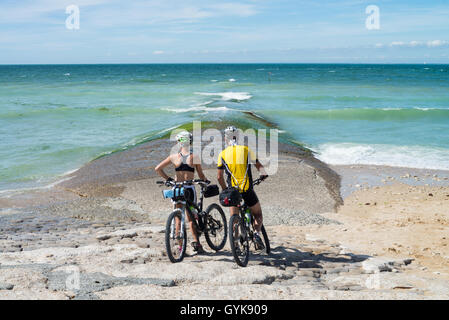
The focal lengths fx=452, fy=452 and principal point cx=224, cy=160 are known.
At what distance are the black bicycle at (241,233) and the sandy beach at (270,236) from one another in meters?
0.21

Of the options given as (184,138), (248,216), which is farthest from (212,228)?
(184,138)

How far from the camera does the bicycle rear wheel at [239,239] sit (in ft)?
21.2

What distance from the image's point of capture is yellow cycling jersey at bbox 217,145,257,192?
6699 mm

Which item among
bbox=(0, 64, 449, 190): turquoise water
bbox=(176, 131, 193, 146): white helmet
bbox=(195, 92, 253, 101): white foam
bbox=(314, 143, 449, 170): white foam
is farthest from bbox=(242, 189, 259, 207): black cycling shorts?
bbox=(195, 92, 253, 101): white foam

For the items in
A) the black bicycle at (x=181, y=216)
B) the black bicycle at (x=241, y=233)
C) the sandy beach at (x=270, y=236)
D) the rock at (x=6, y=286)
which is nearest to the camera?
the rock at (x=6, y=286)

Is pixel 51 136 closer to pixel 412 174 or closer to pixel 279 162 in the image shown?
pixel 279 162

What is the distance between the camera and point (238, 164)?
672 cm

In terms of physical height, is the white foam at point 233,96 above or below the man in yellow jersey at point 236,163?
above

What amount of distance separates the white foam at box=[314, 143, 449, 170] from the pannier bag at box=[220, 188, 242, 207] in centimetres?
1349

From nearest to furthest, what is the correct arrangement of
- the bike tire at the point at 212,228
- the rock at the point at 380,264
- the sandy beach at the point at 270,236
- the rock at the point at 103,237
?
the sandy beach at the point at 270,236 → the rock at the point at 380,264 → the bike tire at the point at 212,228 → the rock at the point at 103,237

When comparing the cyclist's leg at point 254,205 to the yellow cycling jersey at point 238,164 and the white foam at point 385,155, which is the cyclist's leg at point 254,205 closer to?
the yellow cycling jersey at point 238,164

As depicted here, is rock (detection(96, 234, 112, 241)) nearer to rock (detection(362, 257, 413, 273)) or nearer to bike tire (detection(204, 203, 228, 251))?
bike tire (detection(204, 203, 228, 251))

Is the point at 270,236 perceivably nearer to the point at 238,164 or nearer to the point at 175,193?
the point at 238,164

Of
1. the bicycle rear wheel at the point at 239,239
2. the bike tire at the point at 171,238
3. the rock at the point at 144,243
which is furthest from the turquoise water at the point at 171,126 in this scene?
Result: the bicycle rear wheel at the point at 239,239
